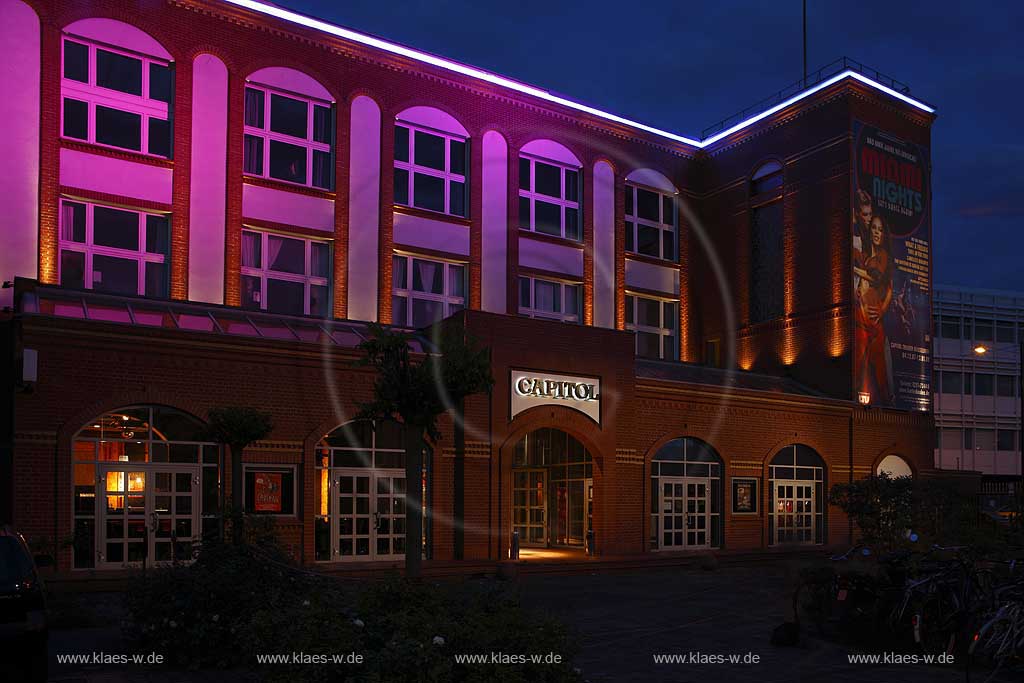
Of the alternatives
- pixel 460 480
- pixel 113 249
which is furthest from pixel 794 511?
pixel 113 249

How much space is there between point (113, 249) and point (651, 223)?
65.6 feet

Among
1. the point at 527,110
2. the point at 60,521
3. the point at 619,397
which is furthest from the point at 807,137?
the point at 60,521

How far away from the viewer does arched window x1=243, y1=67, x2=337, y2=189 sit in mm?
27031

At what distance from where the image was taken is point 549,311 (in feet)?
107

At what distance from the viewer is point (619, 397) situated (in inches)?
1042

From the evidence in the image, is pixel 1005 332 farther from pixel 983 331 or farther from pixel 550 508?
pixel 550 508

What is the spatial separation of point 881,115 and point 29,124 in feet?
93.7

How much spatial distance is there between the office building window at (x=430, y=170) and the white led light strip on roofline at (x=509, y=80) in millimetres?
2352

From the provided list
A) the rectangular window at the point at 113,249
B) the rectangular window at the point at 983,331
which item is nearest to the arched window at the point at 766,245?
the rectangular window at the point at 113,249

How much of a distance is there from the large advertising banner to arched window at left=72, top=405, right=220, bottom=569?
22.7 meters

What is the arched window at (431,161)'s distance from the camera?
29.8 metres

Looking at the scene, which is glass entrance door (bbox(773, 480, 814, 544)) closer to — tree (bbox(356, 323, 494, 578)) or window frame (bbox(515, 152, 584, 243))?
window frame (bbox(515, 152, 584, 243))

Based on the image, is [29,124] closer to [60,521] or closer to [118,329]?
[118,329]

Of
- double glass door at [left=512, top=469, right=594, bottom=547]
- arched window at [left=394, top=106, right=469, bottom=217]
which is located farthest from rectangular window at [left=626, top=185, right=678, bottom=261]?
double glass door at [left=512, top=469, right=594, bottom=547]
